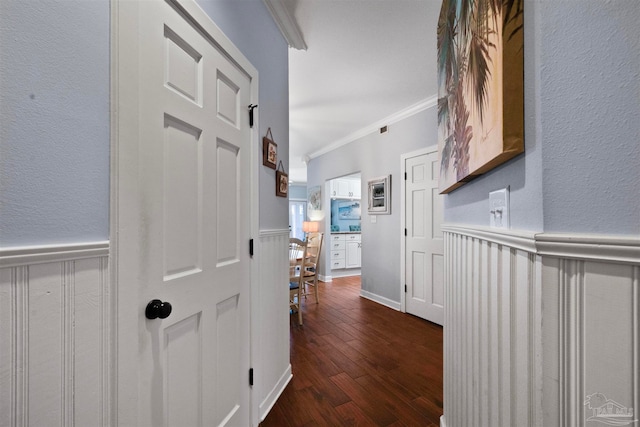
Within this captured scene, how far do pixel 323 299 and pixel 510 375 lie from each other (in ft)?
11.5

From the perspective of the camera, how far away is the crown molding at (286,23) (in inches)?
66.1

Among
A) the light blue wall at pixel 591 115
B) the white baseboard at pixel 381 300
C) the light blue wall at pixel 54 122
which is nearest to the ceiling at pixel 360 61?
the light blue wall at pixel 54 122

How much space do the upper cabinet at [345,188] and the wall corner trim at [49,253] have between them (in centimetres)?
554

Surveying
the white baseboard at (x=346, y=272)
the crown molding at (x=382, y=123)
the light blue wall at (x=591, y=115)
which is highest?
the crown molding at (x=382, y=123)

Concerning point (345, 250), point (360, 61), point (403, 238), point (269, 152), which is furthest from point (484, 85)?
point (345, 250)

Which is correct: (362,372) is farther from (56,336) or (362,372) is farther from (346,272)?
(346,272)

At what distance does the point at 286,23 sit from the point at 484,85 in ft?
5.46

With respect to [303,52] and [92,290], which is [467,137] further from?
[303,52]

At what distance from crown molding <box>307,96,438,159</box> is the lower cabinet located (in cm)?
196

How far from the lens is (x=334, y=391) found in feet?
5.94

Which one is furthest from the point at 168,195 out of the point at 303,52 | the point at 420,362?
the point at 420,362

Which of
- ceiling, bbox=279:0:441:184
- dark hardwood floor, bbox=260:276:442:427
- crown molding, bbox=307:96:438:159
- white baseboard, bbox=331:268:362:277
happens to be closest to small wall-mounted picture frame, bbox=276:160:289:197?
ceiling, bbox=279:0:441:184

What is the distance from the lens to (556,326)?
50cm

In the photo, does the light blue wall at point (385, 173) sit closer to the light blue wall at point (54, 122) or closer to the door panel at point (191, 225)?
the door panel at point (191, 225)
